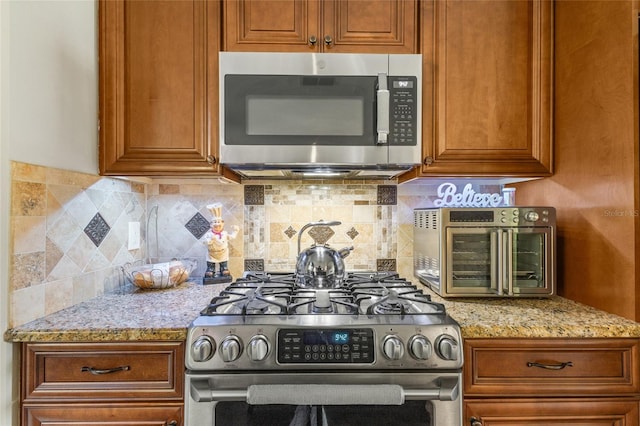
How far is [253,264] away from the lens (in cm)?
190

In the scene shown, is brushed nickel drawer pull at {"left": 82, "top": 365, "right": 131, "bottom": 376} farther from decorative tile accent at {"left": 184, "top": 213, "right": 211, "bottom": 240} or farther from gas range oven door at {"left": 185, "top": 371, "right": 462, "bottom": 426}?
decorative tile accent at {"left": 184, "top": 213, "right": 211, "bottom": 240}

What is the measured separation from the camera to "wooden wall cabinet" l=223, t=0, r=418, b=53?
149cm

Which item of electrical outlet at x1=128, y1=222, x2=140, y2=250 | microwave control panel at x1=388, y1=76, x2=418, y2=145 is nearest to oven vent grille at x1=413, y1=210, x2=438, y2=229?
microwave control panel at x1=388, y1=76, x2=418, y2=145

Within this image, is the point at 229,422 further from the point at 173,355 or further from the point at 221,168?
the point at 221,168

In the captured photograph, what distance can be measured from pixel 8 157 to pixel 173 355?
738 mm

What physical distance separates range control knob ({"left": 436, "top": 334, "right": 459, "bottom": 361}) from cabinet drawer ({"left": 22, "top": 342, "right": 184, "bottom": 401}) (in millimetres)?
755

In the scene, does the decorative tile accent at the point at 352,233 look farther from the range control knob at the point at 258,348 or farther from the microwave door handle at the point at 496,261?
the range control knob at the point at 258,348

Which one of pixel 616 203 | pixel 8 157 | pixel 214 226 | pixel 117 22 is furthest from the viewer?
pixel 214 226

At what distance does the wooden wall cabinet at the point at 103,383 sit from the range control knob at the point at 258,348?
0.70ft

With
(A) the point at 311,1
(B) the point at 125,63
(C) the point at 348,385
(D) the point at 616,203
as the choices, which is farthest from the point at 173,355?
(D) the point at 616,203

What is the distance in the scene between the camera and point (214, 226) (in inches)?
70.8

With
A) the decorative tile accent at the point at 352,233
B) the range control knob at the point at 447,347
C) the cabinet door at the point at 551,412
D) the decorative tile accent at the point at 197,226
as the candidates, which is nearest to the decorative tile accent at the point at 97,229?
the decorative tile accent at the point at 197,226

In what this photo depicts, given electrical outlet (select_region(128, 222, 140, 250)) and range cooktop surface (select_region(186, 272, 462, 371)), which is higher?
electrical outlet (select_region(128, 222, 140, 250))

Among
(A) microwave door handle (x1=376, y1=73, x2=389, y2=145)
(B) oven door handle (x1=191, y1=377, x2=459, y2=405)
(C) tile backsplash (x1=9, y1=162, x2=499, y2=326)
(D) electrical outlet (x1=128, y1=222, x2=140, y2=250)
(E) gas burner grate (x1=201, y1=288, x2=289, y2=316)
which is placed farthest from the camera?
(C) tile backsplash (x1=9, y1=162, x2=499, y2=326)
